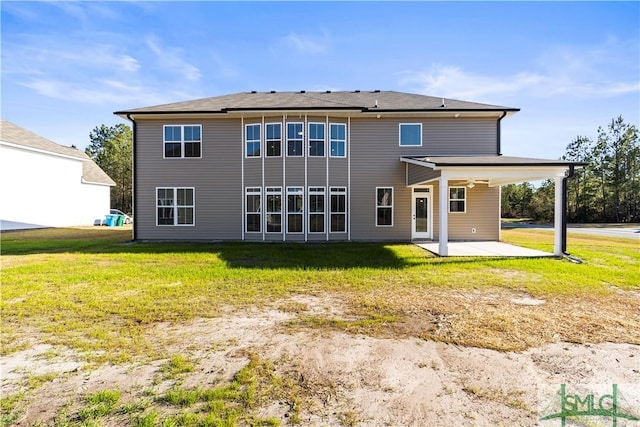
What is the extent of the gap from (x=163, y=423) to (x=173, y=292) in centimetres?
416

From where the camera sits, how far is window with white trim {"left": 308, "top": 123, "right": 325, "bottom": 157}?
46.3 feet

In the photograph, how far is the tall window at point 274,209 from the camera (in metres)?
14.3

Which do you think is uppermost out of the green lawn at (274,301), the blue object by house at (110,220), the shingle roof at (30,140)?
the shingle roof at (30,140)

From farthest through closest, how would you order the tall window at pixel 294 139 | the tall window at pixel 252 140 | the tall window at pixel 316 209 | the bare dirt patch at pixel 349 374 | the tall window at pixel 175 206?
1. the tall window at pixel 175 206
2. the tall window at pixel 252 140
3. the tall window at pixel 316 209
4. the tall window at pixel 294 139
5. the bare dirt patch at pixel 349 374

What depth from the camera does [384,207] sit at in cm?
1441

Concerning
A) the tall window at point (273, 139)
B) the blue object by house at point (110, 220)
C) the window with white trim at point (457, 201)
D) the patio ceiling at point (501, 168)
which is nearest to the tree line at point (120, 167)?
the blue object by house at point (110, 220)

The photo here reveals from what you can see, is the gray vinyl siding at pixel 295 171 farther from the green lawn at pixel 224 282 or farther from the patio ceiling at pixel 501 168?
the patio ceiling at pixel 501 168

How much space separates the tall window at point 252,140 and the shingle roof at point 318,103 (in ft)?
2.98

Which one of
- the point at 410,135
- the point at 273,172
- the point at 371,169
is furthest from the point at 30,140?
the point at 410,135

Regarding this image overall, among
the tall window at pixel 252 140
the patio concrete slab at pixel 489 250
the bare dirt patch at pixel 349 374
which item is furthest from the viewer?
the tall window at pixel 252 140

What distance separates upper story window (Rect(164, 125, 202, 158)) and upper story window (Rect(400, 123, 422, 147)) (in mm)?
8586

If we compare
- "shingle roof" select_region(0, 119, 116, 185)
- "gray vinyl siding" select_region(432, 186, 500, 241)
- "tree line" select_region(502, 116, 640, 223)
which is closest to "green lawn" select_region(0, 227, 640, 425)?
"gray vinyl siding" select_region(432, 186, 500, 241)

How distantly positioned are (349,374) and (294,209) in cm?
1110

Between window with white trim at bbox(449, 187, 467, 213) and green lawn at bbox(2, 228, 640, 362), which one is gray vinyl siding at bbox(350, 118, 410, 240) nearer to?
window with white trim at bbox(449, 187, 467, 213)
